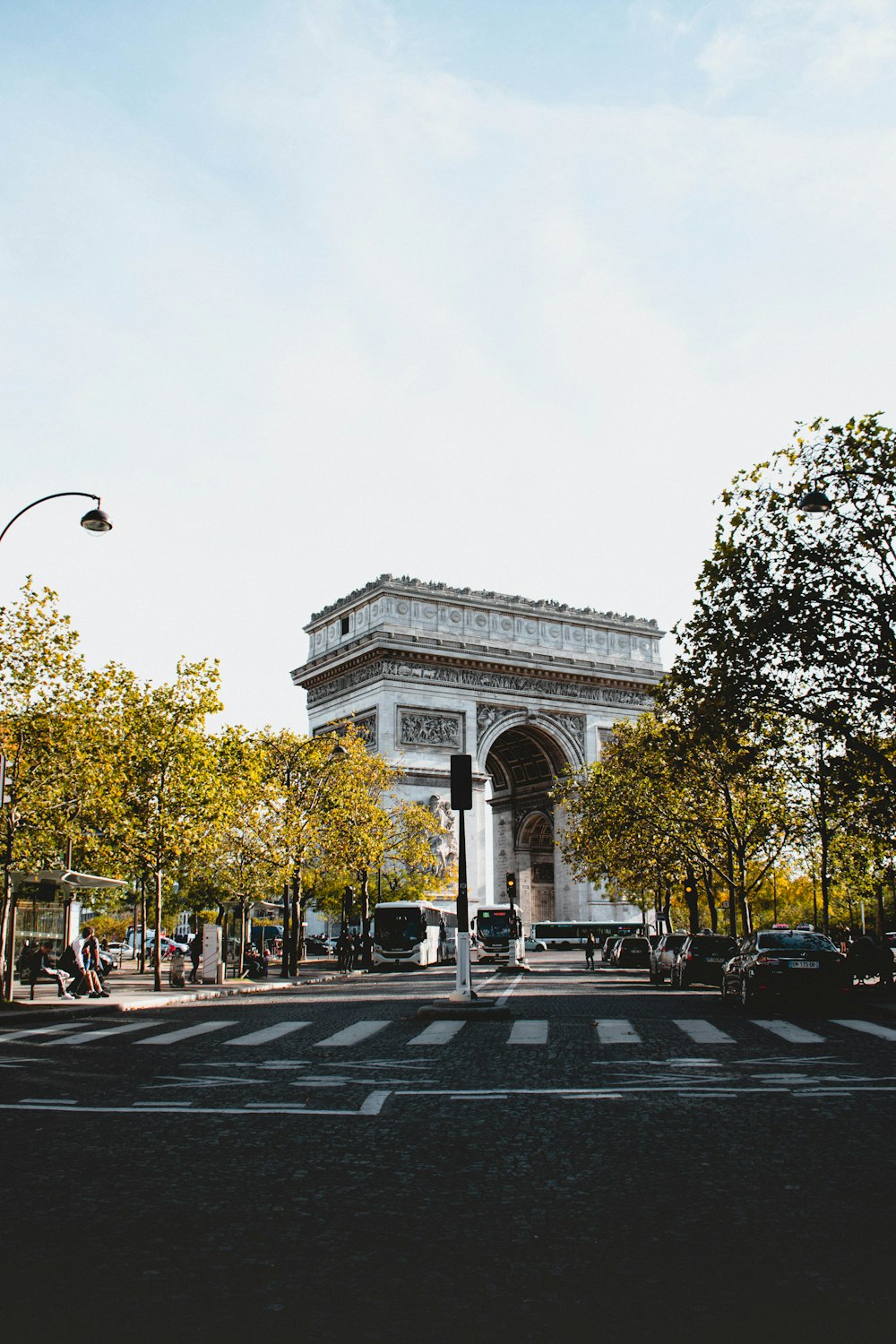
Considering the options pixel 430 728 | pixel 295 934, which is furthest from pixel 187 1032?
pixel 430 728

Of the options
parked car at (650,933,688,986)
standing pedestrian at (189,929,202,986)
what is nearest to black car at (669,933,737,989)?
parked car at (650,933,688,986)

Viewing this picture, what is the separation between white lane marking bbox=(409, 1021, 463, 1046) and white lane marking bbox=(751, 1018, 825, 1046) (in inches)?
166

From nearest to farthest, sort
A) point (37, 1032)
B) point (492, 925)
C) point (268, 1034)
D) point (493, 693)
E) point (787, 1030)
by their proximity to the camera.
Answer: point (787, 1030)
point (268, 1034)
point (37, 1032)
point (492, 925)
point (493, 693)

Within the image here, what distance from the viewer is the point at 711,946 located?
31.2 metres

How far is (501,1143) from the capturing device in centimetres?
798

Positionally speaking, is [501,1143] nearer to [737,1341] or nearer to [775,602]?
[737,1341]

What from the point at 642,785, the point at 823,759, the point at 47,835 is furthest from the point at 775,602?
the point at 642,785

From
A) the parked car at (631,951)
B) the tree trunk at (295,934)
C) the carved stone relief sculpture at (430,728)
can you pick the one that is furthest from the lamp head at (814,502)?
the carved stone relief sculpture at (430,728)

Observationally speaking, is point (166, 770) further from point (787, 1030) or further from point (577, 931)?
point (577, 931)

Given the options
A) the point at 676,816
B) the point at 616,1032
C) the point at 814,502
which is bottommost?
the point at 616,1032

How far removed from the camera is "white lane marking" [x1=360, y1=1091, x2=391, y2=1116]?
9391 millimetres

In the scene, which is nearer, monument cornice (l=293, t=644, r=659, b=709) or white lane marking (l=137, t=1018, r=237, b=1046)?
white lane marking (l=137, t=1018, r=237, b=1046)

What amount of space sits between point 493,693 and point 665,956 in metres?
34.6

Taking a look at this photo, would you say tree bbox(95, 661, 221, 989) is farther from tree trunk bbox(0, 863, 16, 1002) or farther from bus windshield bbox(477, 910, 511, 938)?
bus windshield bbox(477, 910, 511, 938)
